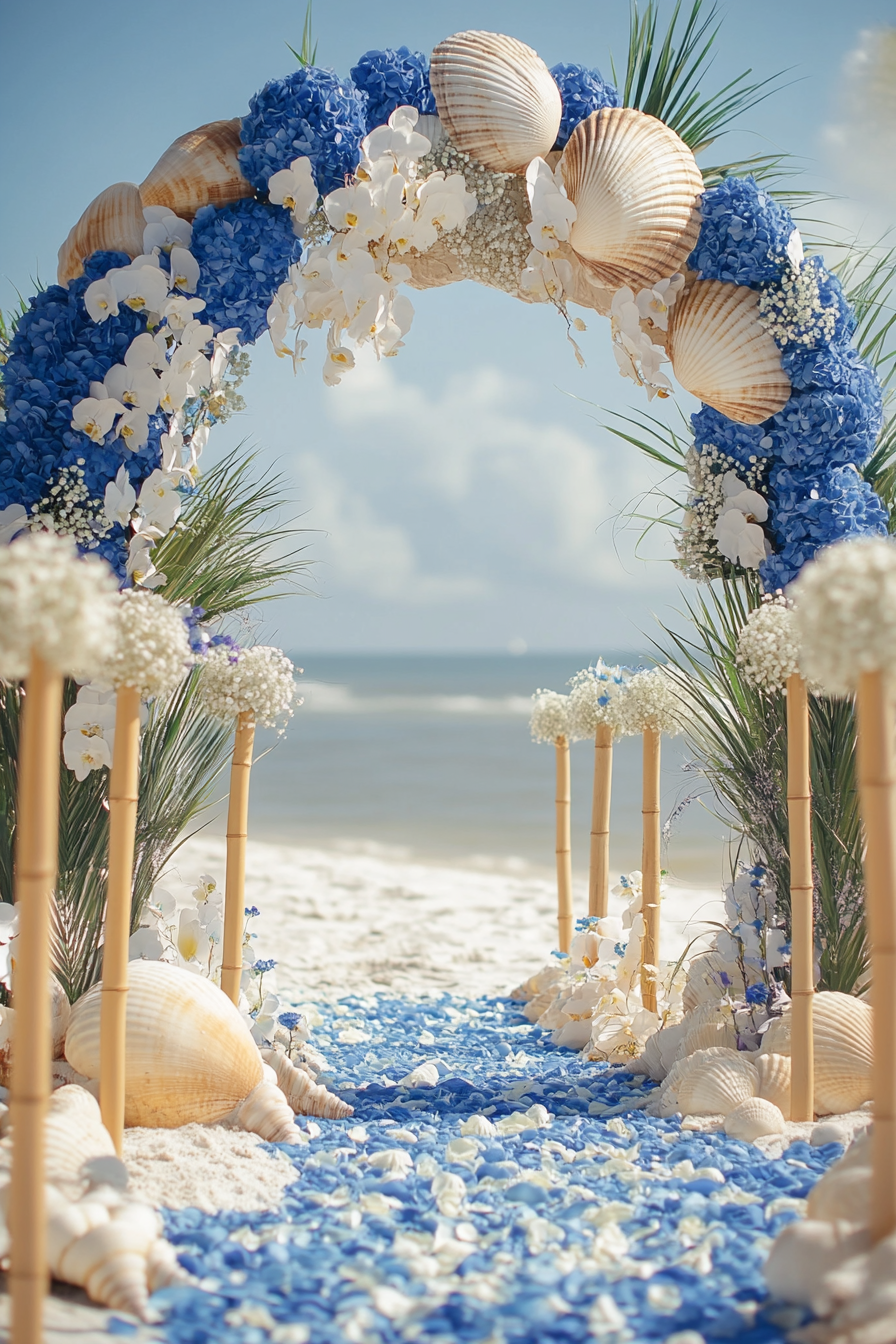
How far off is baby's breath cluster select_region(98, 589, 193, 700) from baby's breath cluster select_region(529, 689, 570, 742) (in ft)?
9.74

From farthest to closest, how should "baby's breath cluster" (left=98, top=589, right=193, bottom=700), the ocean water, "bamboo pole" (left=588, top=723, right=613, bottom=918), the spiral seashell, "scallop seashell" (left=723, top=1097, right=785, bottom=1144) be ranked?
the ocean water, "bamboo pole" (left=588, top=723, right=613, bottom=918), the spiral seashell, "scallop seashell" (left=723, top=1097, right=785, bottom=1144), "baby's breath cluster" (left=98, top=589, right=193, bottom=700)

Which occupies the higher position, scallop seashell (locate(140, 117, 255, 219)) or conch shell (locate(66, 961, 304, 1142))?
scallop seashell (locate(140, 117, 255, 219))

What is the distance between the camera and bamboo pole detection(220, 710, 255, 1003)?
3156 millimetres

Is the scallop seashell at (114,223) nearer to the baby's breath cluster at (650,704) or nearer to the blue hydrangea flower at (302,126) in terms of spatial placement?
the blue hydrangea flower at (302,126)

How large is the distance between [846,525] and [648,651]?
0.94 m

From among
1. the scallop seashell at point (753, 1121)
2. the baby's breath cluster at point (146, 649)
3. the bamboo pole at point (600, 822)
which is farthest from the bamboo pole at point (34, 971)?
the bamboo pole at point (600, 822)

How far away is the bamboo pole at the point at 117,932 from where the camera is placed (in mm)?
2191

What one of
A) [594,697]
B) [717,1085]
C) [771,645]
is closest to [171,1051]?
[717,1085]

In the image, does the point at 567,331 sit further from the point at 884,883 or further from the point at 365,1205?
the point at 365,1205

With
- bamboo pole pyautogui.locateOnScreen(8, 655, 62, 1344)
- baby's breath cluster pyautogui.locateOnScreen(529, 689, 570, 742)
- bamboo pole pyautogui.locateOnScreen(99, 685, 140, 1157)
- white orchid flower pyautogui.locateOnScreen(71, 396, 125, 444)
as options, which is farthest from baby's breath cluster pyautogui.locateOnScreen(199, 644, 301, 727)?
baby's breath cluster pyautogui.locateOnScreen(529, 689, 570, 742)

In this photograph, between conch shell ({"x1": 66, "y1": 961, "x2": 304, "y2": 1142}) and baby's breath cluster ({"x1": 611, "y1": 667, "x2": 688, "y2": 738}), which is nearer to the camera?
conch shell ({"x1": 66, "y1": 961, "x2": 304, "y2": 1142})

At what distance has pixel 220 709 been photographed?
308cm

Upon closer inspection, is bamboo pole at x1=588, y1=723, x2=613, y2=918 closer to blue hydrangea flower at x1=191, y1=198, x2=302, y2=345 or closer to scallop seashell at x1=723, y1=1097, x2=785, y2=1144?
scallop seashell at x1=723, y1=1097, x2=785, y2=1144

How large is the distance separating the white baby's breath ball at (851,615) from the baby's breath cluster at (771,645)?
97cm
